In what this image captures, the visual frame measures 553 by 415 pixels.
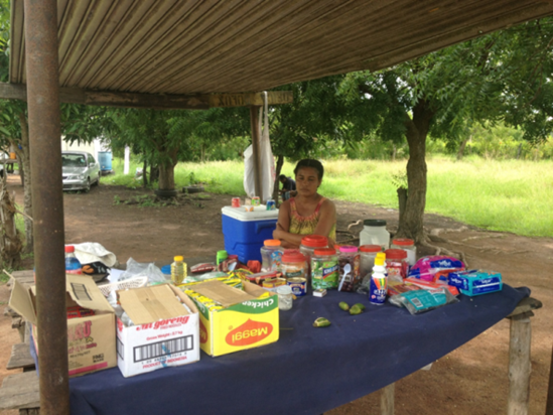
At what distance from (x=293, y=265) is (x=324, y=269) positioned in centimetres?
17

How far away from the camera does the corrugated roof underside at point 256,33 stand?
2.38m

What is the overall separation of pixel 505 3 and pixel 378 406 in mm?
2680

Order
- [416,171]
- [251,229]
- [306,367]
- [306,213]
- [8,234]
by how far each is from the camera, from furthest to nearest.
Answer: [416,171], [8,234], [251,229], [306,213], [306,367]

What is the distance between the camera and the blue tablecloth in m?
1.47

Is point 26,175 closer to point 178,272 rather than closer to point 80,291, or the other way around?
point 178,272

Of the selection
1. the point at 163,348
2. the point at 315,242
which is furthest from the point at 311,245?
the point at 163,348

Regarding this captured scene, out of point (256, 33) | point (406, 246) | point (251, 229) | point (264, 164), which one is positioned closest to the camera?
point (406, 246)

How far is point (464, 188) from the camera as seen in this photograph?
594 inches

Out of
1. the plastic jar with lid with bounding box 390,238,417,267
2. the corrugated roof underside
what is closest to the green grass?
the corrugated roof underside

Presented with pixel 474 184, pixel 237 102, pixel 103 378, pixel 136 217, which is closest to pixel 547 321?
pixel 237 102

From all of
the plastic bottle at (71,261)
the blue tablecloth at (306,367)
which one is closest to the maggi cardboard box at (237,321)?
the blue tablecloth at (306,367)

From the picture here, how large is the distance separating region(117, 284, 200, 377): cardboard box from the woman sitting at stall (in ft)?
6.56

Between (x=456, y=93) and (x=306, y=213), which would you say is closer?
(x=306, y=213)

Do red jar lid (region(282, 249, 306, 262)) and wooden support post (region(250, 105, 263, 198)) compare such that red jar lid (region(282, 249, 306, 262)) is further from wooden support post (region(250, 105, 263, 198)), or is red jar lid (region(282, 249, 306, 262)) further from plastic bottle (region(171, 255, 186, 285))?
wooden support post (region(250, 105, 263, 198))
